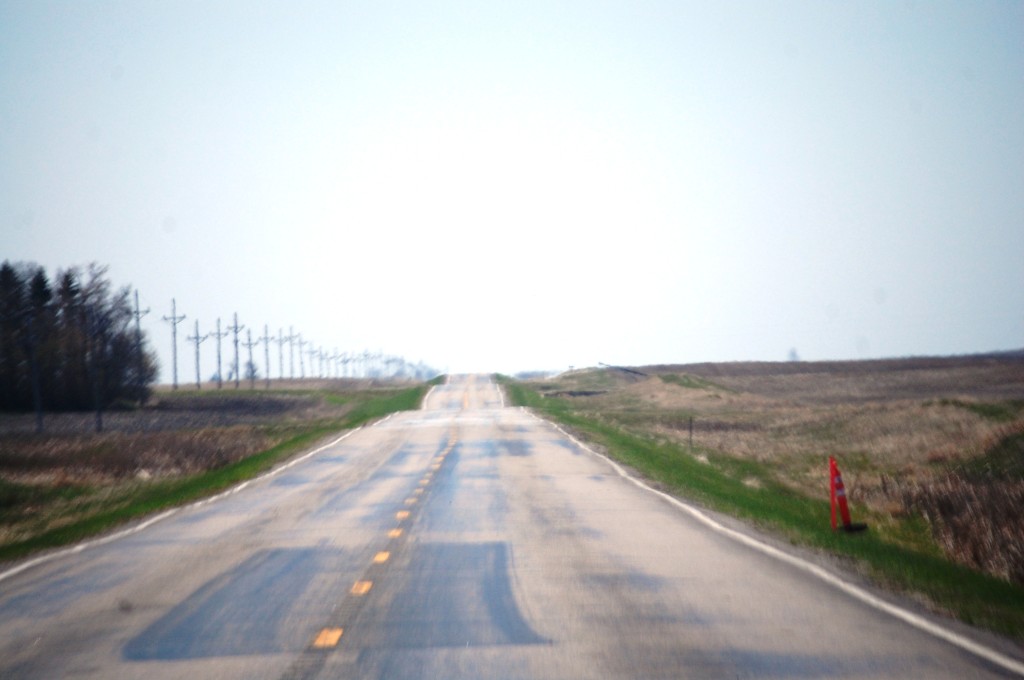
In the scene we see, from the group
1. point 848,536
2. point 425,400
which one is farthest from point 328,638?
point 425,400

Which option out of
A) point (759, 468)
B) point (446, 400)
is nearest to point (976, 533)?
point (759, 468)

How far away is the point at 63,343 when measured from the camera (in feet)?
239

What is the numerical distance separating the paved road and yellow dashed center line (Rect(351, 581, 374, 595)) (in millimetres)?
34

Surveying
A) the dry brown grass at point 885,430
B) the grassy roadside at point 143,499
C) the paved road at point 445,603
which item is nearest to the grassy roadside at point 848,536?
the dry brown grass at point 885,430

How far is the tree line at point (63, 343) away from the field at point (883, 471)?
30.3 m

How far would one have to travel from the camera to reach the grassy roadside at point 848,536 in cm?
1028

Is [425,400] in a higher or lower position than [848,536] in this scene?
higher

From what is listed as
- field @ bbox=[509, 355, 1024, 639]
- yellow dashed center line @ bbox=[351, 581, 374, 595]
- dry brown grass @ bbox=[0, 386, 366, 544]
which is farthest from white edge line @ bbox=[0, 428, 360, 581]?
field @ bbox=[509, 355, 1024, 639]

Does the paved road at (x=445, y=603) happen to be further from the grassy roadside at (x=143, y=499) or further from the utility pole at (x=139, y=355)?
the utility pole at (x=139, y=355)

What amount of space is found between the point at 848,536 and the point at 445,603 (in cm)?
734

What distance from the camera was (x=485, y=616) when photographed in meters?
9.72

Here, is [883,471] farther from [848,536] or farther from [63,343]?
[63,343]

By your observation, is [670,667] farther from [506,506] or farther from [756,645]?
[506,506]

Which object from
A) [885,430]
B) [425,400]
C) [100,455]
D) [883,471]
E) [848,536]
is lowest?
[883,471]
